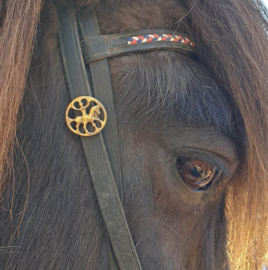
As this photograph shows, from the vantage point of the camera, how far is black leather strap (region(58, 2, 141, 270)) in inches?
33.9

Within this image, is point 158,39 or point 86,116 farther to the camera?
point 158,39

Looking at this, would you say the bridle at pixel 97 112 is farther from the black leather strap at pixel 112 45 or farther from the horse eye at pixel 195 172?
the horse eye at pixel 195 172

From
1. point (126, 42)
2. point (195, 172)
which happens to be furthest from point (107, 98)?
point (195, 172)

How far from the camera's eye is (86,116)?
2.83 feet

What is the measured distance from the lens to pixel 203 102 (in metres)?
0.93

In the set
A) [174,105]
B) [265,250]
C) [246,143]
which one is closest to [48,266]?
[174,105]

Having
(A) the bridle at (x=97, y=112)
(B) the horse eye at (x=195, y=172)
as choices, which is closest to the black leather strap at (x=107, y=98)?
(A) the bridle at (x=97, y=112)

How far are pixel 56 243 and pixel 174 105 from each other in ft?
1.28

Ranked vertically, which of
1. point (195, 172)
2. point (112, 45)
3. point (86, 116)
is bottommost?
point (195, 172)

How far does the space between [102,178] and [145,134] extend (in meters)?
0.14

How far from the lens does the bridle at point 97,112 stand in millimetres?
864

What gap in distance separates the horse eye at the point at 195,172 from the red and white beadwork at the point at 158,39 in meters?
0.29

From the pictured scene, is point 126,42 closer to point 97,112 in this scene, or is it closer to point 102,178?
point 97,112

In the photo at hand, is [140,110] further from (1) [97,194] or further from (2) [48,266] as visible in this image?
(2) [48,266]
